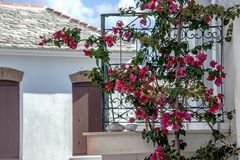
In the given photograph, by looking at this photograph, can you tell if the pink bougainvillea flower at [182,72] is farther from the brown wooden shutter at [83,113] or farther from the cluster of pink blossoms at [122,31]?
the brown wooden shutter at [83,113]

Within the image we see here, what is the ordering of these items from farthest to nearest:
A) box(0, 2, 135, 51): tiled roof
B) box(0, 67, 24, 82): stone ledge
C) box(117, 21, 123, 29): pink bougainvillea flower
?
box(0, 2, 135, 51): tiled roof
box(0, 67, 24, 82): stone ledge
box(117, 21, 123, 29): pink bougainvillea flower

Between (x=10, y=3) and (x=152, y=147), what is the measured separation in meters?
11.9

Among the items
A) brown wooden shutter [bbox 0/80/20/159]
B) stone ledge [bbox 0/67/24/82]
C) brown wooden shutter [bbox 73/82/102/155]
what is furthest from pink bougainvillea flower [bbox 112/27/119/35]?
brown wooden shutter [bbox 73/82/102/155]

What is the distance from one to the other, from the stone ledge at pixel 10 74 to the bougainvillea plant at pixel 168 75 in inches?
325

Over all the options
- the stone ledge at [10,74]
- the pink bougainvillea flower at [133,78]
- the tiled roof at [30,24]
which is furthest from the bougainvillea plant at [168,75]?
the tiled roof at [30,24]

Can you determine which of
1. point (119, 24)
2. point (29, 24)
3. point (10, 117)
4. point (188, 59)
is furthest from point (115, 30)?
point (29, 24)

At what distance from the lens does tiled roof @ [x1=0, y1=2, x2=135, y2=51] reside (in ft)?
45.4

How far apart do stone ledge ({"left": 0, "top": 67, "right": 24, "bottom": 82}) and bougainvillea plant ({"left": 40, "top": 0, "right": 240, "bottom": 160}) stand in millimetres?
8244

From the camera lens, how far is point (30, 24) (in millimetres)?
15156

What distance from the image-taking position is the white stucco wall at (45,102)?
44.9 feet

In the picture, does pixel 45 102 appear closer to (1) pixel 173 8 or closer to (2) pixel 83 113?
(2) pixel 83 113

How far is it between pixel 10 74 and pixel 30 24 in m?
2.29

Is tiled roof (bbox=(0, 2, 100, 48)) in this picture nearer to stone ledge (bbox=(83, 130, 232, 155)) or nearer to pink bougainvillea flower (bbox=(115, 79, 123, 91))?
stone ledge (bbox=(83, 130, 232, 155))

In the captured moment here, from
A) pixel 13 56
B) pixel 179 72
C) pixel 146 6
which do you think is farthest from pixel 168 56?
pixel 13 56
